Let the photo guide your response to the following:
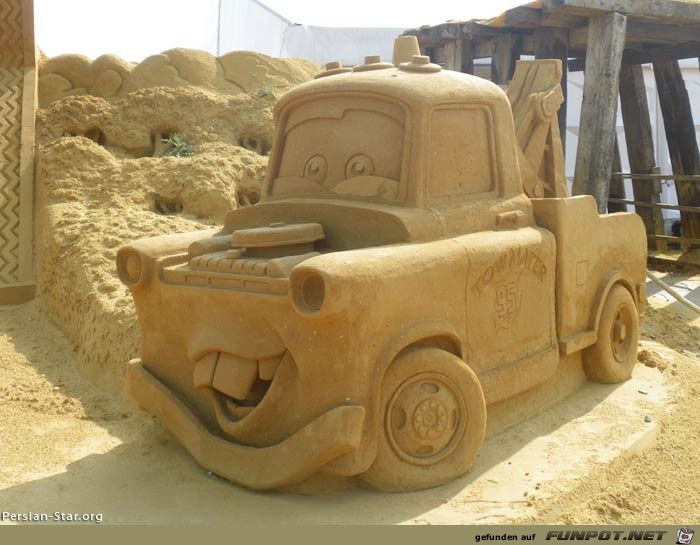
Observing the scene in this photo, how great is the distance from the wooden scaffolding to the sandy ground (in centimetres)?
253

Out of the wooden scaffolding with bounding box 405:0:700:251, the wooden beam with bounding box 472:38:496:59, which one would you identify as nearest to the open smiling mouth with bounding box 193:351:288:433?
the wooden scaffolding with bounding box 405:0:700:251

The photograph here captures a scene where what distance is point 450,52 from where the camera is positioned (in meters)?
7.60

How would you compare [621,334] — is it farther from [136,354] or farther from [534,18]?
[534,18]

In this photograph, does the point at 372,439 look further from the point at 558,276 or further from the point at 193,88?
the point at 193,88

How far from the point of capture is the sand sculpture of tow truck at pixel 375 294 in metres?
2.97

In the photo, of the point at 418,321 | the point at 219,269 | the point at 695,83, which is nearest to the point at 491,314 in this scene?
the point at 418,321

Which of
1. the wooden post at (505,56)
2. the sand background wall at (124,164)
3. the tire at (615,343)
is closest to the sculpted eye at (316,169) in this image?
the sand background wall at (124,164)

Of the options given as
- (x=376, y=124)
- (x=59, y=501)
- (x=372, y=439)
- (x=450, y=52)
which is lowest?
(x=59, y=501)

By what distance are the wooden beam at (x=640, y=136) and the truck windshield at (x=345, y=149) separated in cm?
558

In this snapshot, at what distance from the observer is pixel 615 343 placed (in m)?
4.61

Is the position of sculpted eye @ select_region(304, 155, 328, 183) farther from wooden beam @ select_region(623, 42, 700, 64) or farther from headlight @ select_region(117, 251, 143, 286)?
wooden beam @ select_region(623, 42, 700, 64)

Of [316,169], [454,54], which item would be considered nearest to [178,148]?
[454,54]

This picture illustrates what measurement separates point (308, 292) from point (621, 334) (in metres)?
2.41

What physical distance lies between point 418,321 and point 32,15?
5.82 meters
